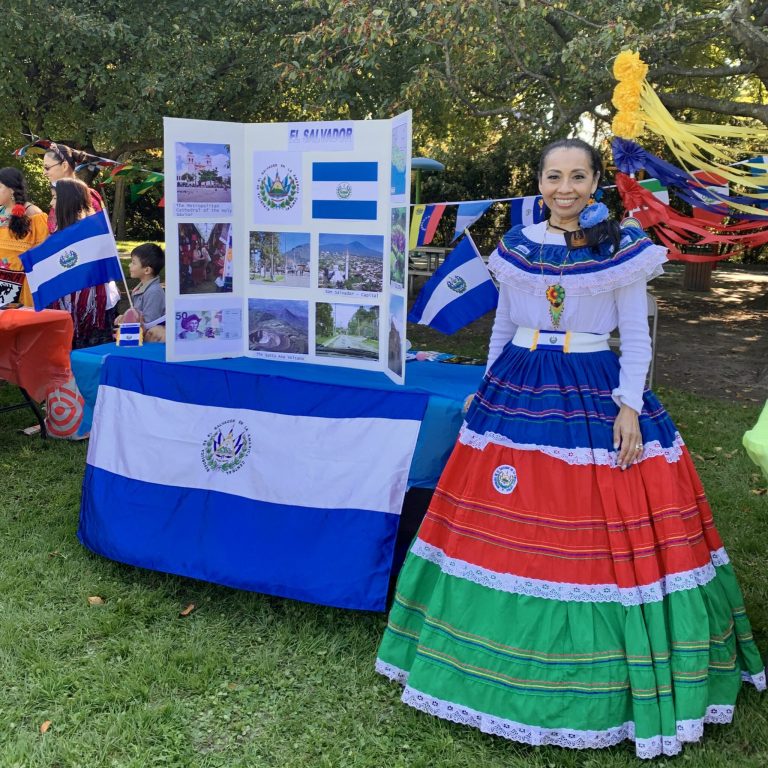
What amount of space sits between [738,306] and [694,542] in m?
10.00

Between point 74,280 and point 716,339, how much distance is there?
7141 millimetres

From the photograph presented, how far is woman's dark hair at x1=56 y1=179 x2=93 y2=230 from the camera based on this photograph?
4.61m

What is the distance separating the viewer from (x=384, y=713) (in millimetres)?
2410

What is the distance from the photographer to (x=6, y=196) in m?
5.00

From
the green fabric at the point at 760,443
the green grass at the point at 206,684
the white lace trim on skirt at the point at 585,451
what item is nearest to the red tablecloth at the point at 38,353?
the green grass at the point at 206,684

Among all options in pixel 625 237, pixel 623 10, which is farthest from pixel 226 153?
pixel 623 10

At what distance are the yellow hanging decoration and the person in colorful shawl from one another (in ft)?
0.90

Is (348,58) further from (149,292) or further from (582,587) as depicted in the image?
(582,587)

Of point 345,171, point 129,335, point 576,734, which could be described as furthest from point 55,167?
point 576,734

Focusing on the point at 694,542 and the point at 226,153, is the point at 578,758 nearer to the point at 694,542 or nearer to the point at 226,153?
the point at 694,542

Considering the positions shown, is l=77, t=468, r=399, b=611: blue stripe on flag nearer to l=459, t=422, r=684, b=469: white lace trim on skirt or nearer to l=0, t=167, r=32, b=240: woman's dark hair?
l=459, t=422, r=684, b=469: white lace trim on skirt

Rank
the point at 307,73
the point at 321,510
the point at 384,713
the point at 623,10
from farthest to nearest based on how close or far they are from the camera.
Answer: the point at 307,73 → the point at 623,10 → the point at 321,510 → the point at 384,713

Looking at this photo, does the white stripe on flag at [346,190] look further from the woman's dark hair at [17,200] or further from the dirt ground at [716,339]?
the dirt ground at [716,339]

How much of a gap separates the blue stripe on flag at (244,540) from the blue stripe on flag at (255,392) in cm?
35
